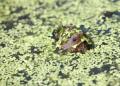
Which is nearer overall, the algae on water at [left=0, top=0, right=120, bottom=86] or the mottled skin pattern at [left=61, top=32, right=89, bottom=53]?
the algae on water at [left=0, top=0, right=120, bottom=86]

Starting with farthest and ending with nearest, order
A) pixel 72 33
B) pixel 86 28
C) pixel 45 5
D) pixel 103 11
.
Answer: pixel 45 5 < pixel 103 11 < pixel 86 28 < pixel 72 33

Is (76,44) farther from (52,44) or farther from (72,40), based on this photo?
(52,44)

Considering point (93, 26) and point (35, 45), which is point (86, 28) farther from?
point (35, 45)

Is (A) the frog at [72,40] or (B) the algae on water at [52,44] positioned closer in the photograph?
(B) the algae on water at [52,44]

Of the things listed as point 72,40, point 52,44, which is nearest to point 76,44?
point 72,40

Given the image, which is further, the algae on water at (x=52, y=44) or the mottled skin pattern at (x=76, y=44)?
the mottled skin pattern at (x=76, y=44)

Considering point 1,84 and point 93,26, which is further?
point 93,26

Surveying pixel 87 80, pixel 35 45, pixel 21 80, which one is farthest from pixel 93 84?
pixel 35 45

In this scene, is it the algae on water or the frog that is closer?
the algae on water
